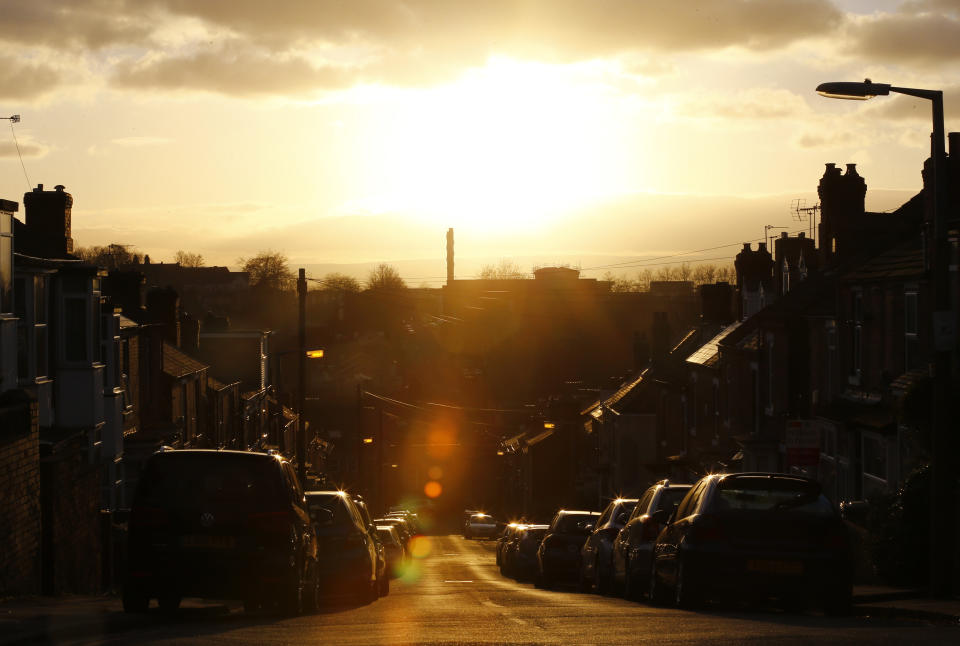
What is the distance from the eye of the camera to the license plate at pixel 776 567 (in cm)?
1353

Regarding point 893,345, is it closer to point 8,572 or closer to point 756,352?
point 756,352

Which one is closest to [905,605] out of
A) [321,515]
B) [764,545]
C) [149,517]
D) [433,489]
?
[764,545]

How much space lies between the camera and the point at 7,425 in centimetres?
1559

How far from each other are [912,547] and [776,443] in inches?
710

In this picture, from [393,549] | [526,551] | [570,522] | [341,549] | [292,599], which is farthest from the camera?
[526,551]

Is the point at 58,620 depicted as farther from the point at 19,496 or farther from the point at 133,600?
the point at 19,496

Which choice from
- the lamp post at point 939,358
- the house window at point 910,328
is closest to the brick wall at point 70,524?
the lamp post at point 939,358

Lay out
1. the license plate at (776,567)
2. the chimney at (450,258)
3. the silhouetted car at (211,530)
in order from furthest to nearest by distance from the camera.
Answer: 1. the chimney at (450,258)
2. the license plate at (776,567)
3. the silhouetted car at (211,530)

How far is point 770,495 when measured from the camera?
46.2 feet

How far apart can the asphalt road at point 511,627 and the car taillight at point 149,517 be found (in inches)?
37.7

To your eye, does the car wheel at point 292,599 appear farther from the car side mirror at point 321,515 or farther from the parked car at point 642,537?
the parked car at point 642,537

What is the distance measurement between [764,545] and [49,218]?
22.4 metres

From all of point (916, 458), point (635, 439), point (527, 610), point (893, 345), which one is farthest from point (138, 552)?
point (635, 439)

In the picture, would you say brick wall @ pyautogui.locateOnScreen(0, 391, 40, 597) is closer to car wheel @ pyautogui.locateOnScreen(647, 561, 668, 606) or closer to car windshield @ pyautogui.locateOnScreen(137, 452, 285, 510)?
car windshield @ pyautogui.locateOnScreen(137, 452, 285, 510)
